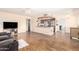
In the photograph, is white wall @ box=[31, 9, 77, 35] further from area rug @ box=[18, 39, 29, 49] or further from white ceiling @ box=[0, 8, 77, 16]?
area rug @ box=[18, 39, 29, 49]

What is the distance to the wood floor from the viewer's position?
2197 mm

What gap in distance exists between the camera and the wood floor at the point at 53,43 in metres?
2.20

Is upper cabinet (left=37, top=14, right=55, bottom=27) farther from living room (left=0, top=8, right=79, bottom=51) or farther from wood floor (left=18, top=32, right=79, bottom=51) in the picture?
wood floor (left=18, top=32, right=79, bottom=51)

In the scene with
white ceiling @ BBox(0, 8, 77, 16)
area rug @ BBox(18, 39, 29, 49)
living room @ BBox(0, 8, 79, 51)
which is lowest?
area rug @ BBox(18, 39, 29, 49)

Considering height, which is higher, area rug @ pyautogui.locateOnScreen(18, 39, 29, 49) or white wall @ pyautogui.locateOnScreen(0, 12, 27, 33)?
white wall @ pyautogui.locateOnScreen(0, 12, 27, 33)

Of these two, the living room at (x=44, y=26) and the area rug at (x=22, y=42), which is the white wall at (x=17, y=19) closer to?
the living room at (x=44, y=26)

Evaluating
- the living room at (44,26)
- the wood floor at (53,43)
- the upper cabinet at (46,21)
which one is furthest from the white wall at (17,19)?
the upper cabinet at (46,21)

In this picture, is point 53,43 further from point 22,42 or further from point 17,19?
point 17,19

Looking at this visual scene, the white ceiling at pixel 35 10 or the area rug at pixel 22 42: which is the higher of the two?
the white ceiling at pixel 35 10

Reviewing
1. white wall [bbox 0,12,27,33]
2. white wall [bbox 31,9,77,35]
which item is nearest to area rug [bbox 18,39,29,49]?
white wall [bbox 0,12,27,33]
